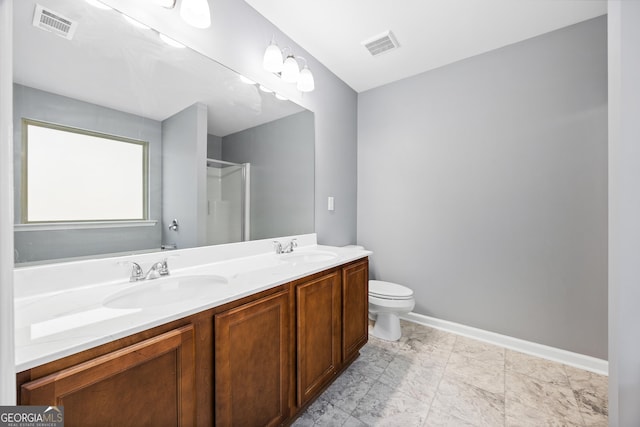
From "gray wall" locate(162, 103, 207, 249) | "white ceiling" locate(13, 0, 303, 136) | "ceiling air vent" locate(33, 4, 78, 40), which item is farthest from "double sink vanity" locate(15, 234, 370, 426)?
"ceiling air vent" locate(33, 4, 78, 40)

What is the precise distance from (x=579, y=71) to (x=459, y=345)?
2.25m

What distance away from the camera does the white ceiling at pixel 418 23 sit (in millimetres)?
1641

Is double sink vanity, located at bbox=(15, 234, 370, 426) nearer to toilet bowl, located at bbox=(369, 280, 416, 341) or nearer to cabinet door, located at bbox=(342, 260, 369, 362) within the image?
cabinet door, located at bbox=(342, 260, 369, 362)

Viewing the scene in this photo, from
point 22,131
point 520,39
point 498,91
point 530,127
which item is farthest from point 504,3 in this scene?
point 22,131

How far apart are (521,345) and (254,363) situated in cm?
216

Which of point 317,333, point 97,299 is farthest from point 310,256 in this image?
point 97,299

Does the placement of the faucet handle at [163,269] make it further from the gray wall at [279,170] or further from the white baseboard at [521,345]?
→ the white baseboard at [521,345]

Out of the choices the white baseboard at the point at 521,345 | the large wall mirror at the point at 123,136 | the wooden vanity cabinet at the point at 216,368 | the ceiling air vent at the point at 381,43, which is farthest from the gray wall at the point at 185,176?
the white baseboard at the point at 521,345

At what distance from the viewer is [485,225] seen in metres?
2.13

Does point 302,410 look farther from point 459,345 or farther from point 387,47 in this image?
point 387,47

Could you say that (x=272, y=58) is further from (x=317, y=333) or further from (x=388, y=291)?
(x=388, y=291)

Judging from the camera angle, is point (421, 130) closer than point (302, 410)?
No

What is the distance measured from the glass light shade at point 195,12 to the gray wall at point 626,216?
1.88 m

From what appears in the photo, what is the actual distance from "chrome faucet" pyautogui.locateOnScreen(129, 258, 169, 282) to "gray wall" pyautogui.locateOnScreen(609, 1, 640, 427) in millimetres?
2019
